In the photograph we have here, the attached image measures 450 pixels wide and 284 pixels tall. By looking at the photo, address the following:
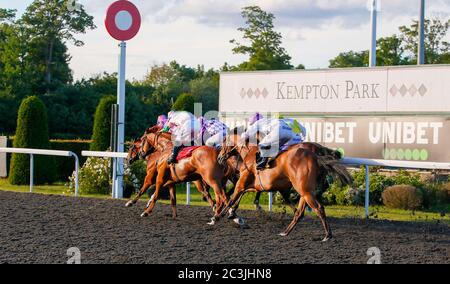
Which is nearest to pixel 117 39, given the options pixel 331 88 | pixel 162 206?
pixel 162 206

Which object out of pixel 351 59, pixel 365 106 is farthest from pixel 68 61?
pixel 365 106

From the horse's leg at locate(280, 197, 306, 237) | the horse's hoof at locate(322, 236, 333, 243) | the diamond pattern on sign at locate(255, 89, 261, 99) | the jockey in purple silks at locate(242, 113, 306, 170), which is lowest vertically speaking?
the horse's hoof at locate(322, 236, 333, 243)

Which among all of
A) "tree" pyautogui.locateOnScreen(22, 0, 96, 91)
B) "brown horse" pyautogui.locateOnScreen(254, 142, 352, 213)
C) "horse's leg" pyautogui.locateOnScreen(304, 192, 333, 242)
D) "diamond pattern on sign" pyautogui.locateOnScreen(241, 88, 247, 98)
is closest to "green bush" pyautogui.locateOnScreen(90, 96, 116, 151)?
"diamond pattern on sign" pyautogui.locateOnScreen(241, 88, 247, 98)

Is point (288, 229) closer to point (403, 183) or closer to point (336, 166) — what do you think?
point (336, 166)

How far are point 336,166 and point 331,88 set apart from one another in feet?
19.3

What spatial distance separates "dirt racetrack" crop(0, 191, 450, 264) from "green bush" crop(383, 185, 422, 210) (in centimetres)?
245

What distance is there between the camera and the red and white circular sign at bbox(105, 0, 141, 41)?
1212 cm

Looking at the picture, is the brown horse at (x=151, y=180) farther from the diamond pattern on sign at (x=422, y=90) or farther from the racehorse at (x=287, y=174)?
the diamond pattern on sign at (x=422, y=90)

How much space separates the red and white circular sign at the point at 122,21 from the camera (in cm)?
1212

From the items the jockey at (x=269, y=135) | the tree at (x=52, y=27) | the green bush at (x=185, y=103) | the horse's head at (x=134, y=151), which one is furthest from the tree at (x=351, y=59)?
the jockey at (x=269, y=135)

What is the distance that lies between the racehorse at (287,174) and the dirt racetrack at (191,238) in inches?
12.6

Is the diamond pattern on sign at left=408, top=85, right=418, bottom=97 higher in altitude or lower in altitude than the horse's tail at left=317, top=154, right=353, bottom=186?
higher

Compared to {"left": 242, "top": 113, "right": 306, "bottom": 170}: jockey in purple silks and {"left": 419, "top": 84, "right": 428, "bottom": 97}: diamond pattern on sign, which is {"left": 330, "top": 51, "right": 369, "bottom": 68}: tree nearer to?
{"left": 419, "top": 84, "right": 428, "bottom": 97}: diamond pattern on sign

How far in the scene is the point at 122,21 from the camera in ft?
40.0
